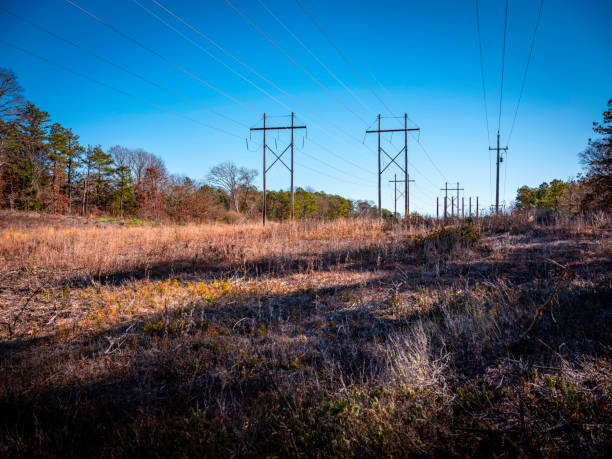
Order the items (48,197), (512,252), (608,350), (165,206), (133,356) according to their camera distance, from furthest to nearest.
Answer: (165,206)
(48,197)
(512,252)
(133,356)
(608,350)

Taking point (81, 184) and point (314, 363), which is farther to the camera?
point (81, 184)

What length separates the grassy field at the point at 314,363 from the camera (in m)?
2.22

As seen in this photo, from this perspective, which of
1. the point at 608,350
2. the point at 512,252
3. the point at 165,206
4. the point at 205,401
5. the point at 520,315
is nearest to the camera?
the point at 205,401

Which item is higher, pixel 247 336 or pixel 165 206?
pixel 165 206

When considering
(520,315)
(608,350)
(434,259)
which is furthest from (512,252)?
(608,350)

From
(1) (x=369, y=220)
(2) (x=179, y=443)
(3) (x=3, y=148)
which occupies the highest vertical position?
(3) (x=3, y=148)

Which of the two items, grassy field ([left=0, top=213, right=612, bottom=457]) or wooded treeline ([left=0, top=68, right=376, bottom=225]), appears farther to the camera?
wooded treeline ([left=0, top=68, right=376, bottom=225])

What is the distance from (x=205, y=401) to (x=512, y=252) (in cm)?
952

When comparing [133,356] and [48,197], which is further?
[48,197]

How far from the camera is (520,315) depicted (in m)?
4.11

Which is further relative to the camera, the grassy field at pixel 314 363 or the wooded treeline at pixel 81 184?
the wooded treeline at pixel 81 184

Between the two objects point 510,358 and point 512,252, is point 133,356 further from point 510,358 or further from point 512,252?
point 512,252

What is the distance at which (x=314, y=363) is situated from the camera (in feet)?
11.1

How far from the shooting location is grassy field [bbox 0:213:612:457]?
222cm
